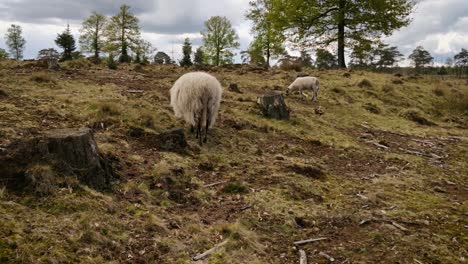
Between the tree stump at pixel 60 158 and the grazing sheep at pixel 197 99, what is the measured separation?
3.48 metres

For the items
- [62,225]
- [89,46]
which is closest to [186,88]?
[62,225]

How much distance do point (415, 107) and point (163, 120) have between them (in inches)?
589

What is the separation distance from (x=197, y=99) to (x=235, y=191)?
2999 millimetres

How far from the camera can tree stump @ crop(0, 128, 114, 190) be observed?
5412mm

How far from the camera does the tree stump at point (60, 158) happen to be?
17.8 ft

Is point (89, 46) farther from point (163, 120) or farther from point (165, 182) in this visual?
point (165, 182)

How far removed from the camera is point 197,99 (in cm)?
929

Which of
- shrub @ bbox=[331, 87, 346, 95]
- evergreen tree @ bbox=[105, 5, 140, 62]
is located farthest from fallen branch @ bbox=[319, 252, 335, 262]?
evergreen tree @ bbox=[105, 5, 140, 62]

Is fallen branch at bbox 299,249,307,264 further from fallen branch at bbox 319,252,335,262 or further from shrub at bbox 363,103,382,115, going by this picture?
shrub at bbox 363,103,382,115

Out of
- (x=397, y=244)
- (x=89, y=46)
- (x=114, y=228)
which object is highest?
(x=89, y=46)

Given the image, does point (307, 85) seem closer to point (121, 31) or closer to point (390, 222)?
point (390, 222)

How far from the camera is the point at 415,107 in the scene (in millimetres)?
19828

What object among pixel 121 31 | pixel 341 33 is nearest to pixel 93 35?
pixel 121 31

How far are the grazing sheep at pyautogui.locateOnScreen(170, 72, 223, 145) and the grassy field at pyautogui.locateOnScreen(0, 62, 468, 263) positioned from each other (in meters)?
0.68
